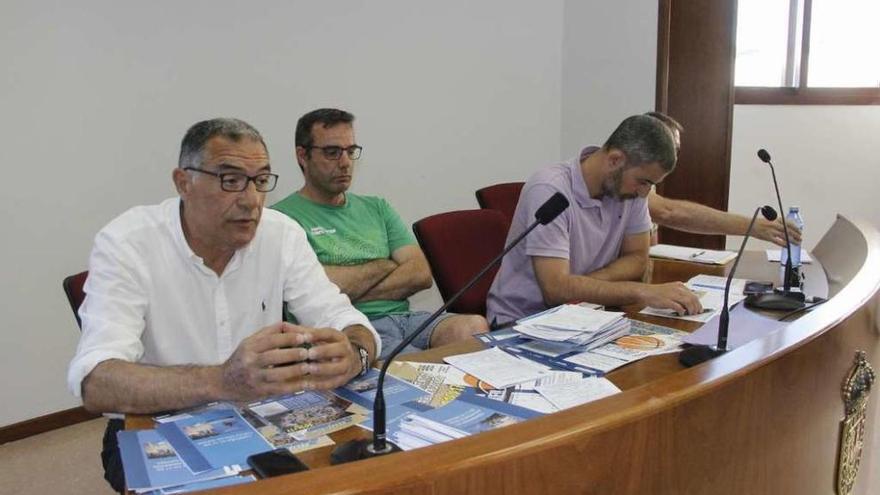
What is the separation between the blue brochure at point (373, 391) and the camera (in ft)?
4.47

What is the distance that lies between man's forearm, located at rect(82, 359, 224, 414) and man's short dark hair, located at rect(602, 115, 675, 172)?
148cm

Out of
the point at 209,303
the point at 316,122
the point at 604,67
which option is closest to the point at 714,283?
the point at 316,122

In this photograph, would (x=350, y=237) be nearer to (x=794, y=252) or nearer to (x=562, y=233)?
(x=562, y=233)

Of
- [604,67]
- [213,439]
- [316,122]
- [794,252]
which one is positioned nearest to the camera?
[213,439]

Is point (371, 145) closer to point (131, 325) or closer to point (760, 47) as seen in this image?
point (131, 325)

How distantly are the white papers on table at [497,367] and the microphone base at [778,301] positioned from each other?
85cm

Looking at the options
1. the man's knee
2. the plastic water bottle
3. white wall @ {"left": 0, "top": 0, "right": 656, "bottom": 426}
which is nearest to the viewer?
the man's knee

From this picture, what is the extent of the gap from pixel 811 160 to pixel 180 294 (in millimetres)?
4999

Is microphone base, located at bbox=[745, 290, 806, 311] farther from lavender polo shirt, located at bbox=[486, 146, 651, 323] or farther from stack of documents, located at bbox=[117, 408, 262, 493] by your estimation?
stack of documents, located at bbox=[117, 408, 262, 493]

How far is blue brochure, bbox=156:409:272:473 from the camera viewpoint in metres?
1.12

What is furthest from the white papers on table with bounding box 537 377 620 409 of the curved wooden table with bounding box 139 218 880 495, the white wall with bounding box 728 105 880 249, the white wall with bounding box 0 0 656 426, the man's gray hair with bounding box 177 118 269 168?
the white wall with bounding box 728 105 880 249

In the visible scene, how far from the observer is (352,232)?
2.56m

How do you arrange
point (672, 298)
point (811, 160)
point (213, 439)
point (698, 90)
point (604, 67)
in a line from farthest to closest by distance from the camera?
point (811, 160) < point (604, 67) < point (698, 90) < point (672, 298) < point (213, 439)

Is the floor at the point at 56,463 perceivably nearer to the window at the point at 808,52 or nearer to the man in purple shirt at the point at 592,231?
the man in purple shirt at the point at 592,231
